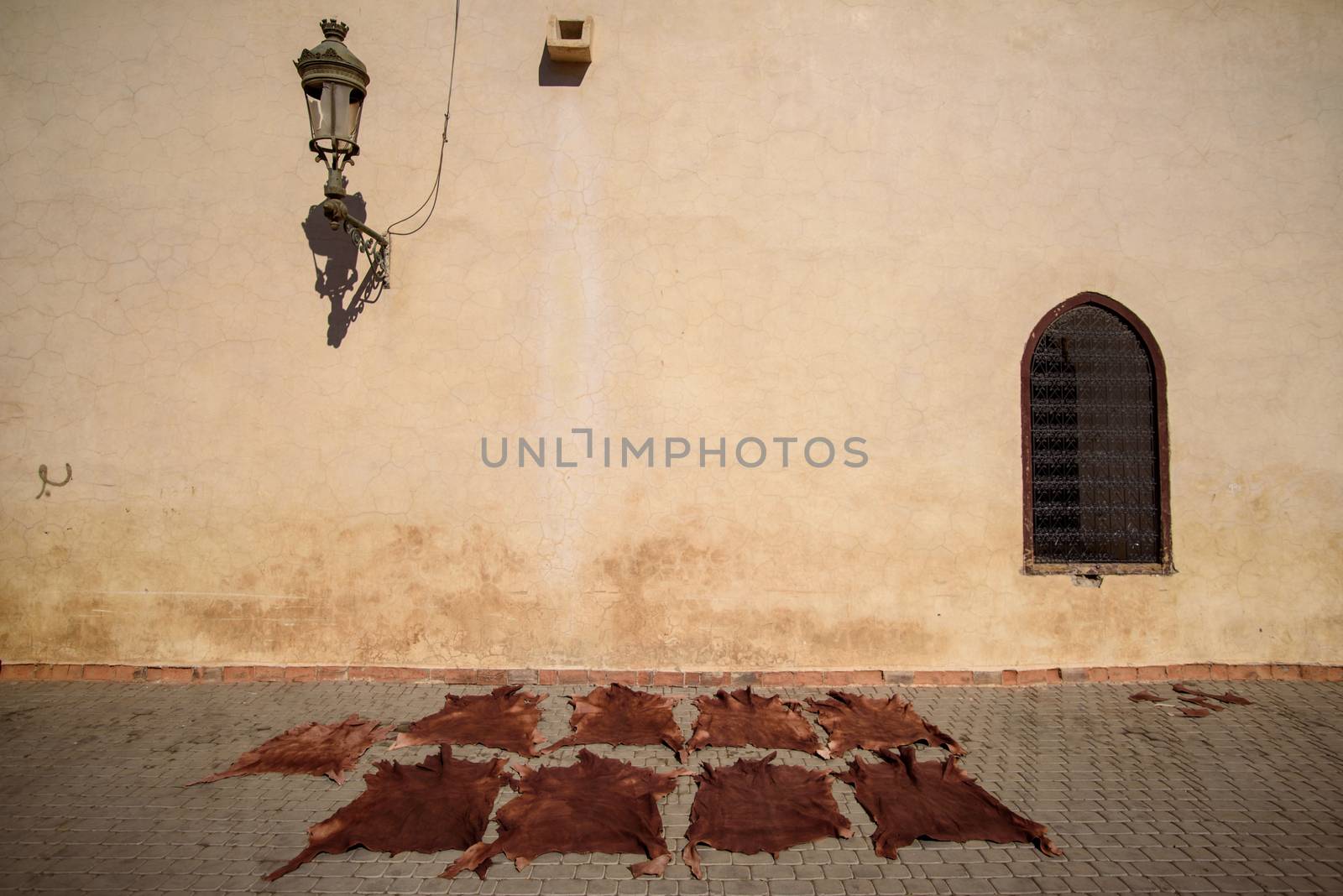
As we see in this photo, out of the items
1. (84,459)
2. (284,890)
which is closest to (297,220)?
(84,459)

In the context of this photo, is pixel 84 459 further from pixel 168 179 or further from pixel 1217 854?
pixel 1217 854

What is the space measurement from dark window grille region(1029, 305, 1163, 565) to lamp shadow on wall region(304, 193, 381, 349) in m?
5.09

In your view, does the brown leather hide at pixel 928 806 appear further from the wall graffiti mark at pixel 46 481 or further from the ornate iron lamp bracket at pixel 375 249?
the wall graffiti mark at pixel 46 481

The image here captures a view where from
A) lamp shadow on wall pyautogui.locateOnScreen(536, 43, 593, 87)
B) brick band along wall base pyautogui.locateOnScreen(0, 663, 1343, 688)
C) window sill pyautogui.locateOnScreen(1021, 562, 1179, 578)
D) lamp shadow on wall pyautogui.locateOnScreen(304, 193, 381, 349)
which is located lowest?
brick band along wall base pyautogui.locateOnScreen(0, 663, 1343, 688)

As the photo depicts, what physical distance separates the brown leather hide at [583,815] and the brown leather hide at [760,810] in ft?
0.61

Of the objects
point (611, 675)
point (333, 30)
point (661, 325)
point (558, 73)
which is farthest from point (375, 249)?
point (611, 675)

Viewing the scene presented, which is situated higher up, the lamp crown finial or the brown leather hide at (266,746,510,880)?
the lamp crown finial

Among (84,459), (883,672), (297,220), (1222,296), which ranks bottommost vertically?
(883,672)

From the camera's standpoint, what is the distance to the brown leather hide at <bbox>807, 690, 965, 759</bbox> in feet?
12.7

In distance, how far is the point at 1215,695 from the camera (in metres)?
4.73

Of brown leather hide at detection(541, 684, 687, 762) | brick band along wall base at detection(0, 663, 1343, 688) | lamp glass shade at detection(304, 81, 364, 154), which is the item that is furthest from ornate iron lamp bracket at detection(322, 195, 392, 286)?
brown leather hide at detection(541, 684, 687, 762)

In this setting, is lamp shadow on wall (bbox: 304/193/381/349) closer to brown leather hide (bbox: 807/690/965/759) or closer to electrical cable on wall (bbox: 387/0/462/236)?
electrical cable on wall (bbox: 387/0/462/236)

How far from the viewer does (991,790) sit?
341 cm

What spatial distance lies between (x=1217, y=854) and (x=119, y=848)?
465 centimetres
